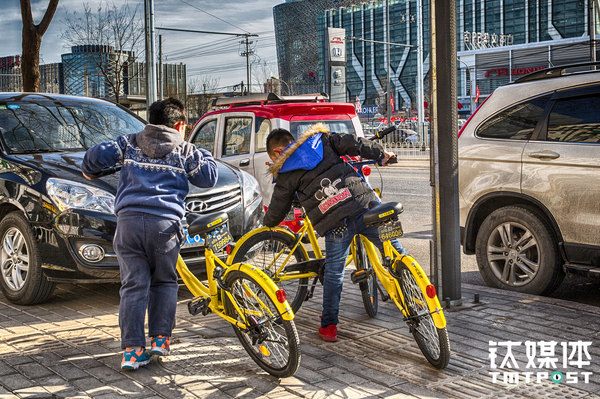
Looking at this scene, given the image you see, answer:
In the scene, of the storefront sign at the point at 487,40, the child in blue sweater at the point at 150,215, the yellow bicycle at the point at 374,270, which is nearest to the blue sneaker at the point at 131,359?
the child in blue sweater at the point at 150,215

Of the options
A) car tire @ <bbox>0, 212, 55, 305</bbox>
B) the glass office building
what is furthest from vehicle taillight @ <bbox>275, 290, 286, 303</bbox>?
the glass office building

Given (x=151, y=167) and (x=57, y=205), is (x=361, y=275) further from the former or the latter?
(x=57, y=205)

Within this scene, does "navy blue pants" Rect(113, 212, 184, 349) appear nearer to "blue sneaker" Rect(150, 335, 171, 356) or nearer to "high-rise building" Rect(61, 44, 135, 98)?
"blue sneaker" Rect(150, 335, 171, 356)

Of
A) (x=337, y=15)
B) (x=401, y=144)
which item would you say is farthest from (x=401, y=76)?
(x=401, y=144)

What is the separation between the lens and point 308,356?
15.4 feet

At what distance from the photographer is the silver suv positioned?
5.84 meters

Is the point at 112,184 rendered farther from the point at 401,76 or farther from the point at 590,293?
the point at 401,76

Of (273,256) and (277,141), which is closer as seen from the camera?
(277,141)

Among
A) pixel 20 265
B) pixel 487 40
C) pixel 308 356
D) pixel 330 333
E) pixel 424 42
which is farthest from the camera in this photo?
pixel 424 42

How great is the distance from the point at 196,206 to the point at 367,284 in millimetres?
1722

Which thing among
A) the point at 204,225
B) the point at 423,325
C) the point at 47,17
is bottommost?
the point at 423,325

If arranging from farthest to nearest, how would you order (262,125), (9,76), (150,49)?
(9,76) < (150,49) < (262,125)

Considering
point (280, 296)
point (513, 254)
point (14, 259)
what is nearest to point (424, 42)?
point (513, 254)

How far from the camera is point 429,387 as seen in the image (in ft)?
13.3
